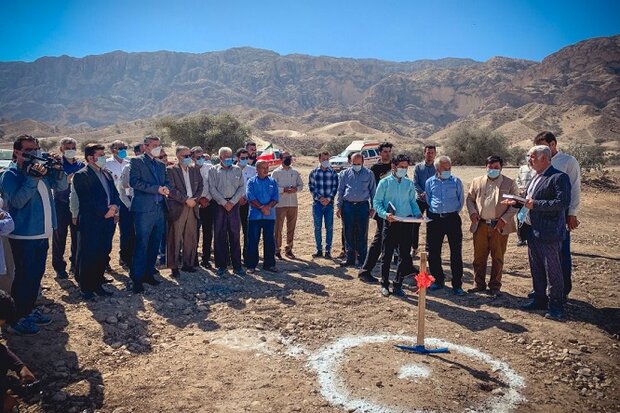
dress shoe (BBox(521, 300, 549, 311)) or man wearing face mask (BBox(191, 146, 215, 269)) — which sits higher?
man wearing face mask (BBox(191, 146, 215, 269))

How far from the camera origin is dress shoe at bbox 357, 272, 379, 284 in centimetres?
687

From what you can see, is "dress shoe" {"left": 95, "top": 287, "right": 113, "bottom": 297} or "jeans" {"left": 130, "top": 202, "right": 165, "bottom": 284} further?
"jeans" {"left": 130, "top": 202, "right": 165, "bottom": 284}

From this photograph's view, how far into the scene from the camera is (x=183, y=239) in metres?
7.13

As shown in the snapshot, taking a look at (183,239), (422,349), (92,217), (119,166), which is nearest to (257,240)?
(183,239)

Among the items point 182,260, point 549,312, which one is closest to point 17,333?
point 182,260

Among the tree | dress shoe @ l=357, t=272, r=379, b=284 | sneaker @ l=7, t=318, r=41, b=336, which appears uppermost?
the tree

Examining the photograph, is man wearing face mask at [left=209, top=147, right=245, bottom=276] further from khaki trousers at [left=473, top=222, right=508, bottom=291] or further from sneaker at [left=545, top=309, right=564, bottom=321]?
sneaker at [left=545, top=309, right=564, bottom=321]

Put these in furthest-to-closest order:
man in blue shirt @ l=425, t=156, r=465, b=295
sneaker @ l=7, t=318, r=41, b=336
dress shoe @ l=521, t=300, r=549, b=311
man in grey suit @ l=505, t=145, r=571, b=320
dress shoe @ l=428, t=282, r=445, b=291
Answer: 1. dress shoe @ l=428, t=282, r=445, b=291
2. man in blue shirt @ l=425, t=156, r=465, b=295
3. dress shoe @ l=521, t=300, r=549, b=311
4. man in grey suit @ l=505, t=145, r=571, b=320
5. sneaker @ l=7, t=318, r=41, b=336

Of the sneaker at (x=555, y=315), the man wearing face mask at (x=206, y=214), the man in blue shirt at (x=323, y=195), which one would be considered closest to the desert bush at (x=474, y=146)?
the man in blue shirt at (x=323, y=195)

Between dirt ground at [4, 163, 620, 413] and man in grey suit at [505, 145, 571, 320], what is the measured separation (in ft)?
1.43

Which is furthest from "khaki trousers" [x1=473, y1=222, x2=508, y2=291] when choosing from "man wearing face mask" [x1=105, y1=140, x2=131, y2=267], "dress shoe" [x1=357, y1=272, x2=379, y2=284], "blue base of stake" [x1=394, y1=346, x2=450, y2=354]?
"man wearing face mask" [x1=105, y1=140, x2=131, y2=267]

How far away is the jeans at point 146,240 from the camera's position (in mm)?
5996

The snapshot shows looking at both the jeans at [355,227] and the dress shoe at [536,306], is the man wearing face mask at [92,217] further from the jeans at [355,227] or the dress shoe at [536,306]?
the dress shoe at [536,306]

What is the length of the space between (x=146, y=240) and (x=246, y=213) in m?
2.52
